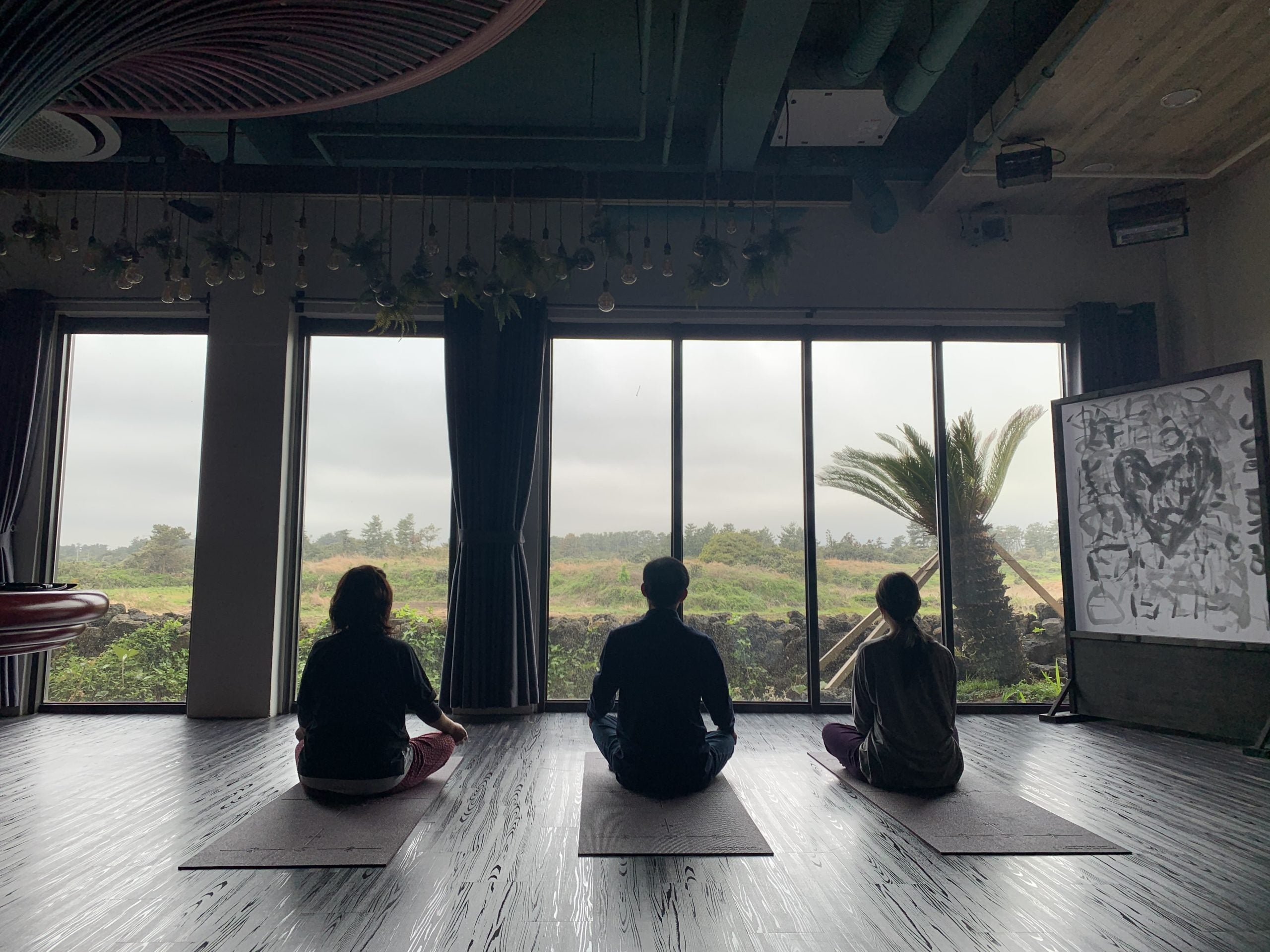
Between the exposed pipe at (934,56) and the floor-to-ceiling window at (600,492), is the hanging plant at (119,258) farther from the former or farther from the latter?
the exposed pipe at (934,56)

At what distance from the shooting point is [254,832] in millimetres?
2885

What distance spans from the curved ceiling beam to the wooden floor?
2013 millimetres

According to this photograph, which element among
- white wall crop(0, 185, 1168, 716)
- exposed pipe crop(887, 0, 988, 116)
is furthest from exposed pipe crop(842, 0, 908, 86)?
white wall crop(0, 185, 1168, 716)

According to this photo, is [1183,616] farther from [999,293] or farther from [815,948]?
[815,948]

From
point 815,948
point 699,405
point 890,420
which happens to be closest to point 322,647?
point 815,948

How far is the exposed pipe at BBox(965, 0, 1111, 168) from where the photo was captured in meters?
3.61

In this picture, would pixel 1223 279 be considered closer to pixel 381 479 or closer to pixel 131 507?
pixel 381 479

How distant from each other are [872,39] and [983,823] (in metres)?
3.54

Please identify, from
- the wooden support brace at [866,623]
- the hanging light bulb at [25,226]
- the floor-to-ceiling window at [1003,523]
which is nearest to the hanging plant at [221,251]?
the hanging light bulb at [25,226]

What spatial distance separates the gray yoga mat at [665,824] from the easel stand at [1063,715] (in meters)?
2.80

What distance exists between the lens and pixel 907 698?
330cm

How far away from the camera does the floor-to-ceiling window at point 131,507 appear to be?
5602 millimetres

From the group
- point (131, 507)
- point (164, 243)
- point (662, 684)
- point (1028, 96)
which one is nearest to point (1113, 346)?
point (1028, 96)

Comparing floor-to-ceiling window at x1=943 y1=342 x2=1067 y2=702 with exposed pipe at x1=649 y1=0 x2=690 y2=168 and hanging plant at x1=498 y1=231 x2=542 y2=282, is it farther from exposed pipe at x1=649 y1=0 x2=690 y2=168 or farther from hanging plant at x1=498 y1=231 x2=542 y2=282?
hanging plant at x1=498 y1=231 x2=542 y2=282
